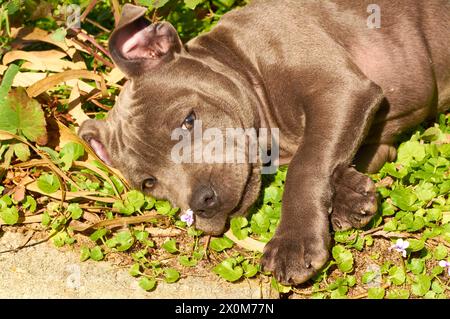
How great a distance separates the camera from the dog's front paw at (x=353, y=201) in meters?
4.01

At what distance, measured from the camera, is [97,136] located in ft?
15.1

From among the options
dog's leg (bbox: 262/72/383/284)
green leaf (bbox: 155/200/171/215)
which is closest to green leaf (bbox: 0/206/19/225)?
green leaf (bbox: 155/200/171/215)

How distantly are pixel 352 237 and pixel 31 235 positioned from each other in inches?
73.2

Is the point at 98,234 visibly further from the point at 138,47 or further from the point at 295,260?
the point at 295,260

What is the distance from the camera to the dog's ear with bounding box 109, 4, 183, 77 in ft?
13.9

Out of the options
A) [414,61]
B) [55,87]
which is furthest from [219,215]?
[55,87]

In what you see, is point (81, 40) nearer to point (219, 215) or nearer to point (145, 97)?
point (145, 97)

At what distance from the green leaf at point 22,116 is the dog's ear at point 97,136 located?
0.27 m

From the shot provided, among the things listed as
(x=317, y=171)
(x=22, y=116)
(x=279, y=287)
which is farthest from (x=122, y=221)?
(x=317, y=171)

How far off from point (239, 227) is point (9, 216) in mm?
1358

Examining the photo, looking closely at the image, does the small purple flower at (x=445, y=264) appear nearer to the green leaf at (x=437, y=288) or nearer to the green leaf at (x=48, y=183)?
the green leaf at (x=437, y=288)

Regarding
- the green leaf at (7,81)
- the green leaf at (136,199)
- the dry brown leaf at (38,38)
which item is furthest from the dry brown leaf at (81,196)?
the dry brown leaf at (38,38)

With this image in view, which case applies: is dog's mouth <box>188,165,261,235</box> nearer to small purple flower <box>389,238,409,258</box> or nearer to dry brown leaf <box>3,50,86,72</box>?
small purple flower <box>389,238,409,258</box>

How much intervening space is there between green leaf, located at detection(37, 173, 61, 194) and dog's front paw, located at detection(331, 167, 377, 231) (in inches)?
66.5
